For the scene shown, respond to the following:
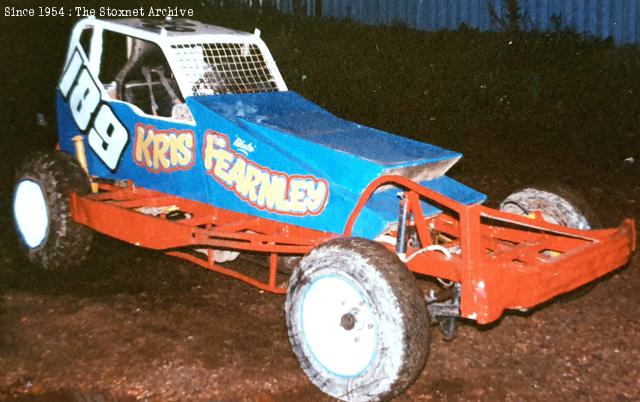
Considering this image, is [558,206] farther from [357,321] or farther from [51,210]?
[51,210]

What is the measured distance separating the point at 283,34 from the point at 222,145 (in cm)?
970

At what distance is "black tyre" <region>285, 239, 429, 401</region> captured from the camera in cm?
378

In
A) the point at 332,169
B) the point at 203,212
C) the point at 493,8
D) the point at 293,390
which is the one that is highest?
the point at 493,8

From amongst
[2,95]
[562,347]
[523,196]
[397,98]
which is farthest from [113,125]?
[397,98]

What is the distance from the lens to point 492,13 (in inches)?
511

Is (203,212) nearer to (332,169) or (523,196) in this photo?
(332,169)

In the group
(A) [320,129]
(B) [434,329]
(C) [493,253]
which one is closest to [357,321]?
(C) [493,253]

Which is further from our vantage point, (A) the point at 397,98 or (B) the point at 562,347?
(A) the point at 397,98

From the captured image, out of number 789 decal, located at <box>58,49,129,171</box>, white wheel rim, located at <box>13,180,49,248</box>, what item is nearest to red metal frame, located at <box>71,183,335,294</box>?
number 789 decal, located at <box>58,49,129,171</box>

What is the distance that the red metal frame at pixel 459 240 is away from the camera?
12.8 feet

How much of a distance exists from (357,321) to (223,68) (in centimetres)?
267

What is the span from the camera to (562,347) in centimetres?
486

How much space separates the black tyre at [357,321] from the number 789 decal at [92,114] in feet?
7.67

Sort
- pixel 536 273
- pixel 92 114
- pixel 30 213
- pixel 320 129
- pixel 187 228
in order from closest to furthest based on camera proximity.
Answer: pixel 536 273 → pixel 187 228 → pixel 320 129 → pixel 92 114 → pixel 30 213
